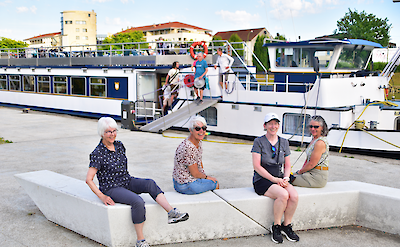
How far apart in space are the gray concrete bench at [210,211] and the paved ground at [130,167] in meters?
0.12

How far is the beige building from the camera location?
113m

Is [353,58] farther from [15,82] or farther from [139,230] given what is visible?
[15,82]

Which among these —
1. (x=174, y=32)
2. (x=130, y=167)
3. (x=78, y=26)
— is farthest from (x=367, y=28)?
(x=78, y=26)

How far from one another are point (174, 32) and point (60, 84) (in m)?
94.8

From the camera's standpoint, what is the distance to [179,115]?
13.5m

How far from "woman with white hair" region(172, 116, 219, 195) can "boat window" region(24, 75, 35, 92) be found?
19.4 m

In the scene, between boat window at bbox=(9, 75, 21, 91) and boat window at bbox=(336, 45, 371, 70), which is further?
boat window at bbox=(9, 75, 21, 91)

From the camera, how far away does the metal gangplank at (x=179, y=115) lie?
42.6 ft

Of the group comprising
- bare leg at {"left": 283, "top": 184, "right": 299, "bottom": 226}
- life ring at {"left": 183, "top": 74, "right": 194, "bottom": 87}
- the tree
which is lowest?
bare leg at {"left": 283, "top": 184, "right": 299, "bottom": 226}

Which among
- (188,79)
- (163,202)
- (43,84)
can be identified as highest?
(188,79)

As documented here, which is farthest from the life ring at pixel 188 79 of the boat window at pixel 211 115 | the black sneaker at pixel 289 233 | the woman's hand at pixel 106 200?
the woman's hand at pixel 106 200

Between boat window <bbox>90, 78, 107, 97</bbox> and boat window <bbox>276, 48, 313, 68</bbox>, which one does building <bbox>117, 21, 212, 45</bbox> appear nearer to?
boat window <bbox>90, 78, 107, 97</bbox>

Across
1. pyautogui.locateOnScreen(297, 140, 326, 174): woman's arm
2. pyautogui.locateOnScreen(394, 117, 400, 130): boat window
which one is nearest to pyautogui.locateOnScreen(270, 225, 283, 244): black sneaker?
pyautogui.locateOnScreen(297, 140, 326, 174): woman's arm

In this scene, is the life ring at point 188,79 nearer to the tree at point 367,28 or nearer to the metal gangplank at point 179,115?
the metal gangplank at point 179,115
